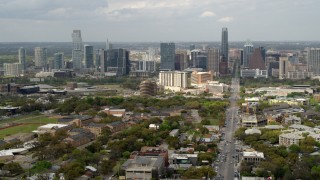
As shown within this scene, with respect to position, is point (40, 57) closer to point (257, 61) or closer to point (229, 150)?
point (257, 61)

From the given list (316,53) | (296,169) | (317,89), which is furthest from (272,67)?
(296,169)

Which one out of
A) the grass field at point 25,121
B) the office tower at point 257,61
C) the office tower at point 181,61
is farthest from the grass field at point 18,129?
the office tower at point 257,61

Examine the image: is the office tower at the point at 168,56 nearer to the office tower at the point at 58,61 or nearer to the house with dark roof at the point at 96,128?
the office tower at the point at 58,61

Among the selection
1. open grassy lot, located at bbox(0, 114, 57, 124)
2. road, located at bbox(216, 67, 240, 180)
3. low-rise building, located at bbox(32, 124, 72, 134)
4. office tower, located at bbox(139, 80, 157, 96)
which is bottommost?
road, located at bbox(216, 67, 240, 180)

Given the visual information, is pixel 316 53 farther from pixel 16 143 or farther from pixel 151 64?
pixel 16 143

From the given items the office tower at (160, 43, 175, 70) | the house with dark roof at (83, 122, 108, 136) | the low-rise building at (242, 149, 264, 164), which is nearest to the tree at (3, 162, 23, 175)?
the house with dark roof at (83, 122, 108, 136)

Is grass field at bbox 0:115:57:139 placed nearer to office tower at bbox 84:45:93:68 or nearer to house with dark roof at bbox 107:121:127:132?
house with dark roof at bbox 107:121:127:132
